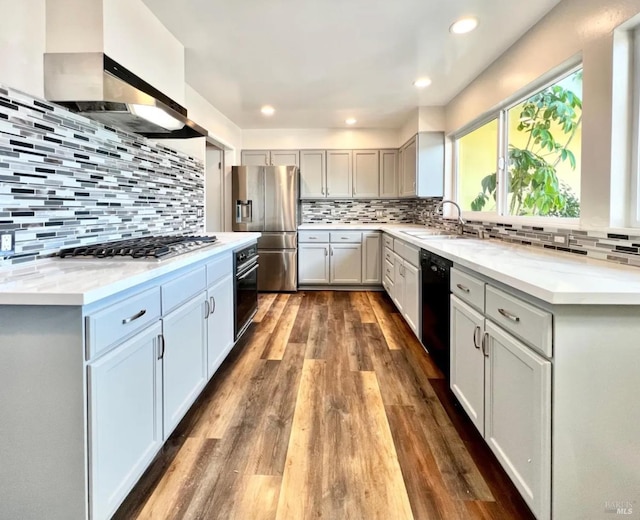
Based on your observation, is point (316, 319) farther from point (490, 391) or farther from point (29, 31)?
point (29, 31)

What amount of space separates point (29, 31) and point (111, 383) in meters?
1.52

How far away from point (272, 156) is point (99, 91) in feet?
12.6

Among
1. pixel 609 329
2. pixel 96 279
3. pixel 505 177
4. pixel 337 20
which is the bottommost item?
pixel 609 329

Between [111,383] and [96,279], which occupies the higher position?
[96,279]

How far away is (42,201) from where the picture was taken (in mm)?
1654

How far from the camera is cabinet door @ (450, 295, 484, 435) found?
5.53 feet

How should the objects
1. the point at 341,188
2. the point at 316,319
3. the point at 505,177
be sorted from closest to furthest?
the point at 505,177, the point at 316,319, the point at 341,188

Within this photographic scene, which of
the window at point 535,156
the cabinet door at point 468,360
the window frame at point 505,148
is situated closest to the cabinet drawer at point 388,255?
the window frame at point 505,148

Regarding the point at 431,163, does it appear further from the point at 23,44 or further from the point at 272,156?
the point at 23,44

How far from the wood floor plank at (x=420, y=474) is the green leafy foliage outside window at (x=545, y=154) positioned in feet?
5.15

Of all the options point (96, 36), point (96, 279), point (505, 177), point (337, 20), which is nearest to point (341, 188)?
point (505, 177)

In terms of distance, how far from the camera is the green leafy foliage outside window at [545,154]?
2.30 meters

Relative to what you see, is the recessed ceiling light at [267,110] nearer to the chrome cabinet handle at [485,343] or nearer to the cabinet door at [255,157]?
the cabinet door at [255,157]

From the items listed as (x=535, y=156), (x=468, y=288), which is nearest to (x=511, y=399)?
(x=468, y=288)
